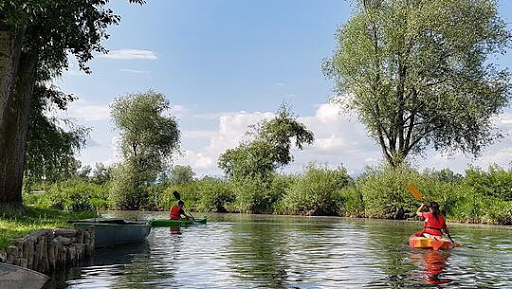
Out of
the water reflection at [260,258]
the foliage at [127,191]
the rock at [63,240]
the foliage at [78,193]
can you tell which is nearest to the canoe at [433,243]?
the water reflection at [260,258]

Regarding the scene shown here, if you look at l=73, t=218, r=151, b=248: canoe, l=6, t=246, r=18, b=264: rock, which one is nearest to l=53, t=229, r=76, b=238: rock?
l=73, t=218, r=151, b=248: canoe

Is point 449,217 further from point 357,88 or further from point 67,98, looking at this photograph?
point 67,98

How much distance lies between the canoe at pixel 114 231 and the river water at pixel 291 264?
1.03ft

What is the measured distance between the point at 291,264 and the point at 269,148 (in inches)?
1773

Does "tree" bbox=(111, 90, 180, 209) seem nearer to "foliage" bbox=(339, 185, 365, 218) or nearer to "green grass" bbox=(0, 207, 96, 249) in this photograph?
"foliage" bbox=(339, 185, 365, 218)

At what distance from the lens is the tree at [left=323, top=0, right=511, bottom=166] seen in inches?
1540

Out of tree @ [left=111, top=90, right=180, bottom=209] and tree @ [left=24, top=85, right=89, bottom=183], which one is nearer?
tree @ [left=24, top=85, right=89, bottom=183]

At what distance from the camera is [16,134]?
2044 cm

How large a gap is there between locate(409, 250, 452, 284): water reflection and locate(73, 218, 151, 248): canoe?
8.84 m

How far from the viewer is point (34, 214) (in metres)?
21.0

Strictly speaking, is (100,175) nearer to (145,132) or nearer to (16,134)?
(145,132)

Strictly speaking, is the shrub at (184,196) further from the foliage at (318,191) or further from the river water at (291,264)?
the river water at (291,264)

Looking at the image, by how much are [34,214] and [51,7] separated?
7238 mm

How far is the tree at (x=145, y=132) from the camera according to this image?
63.9 m
